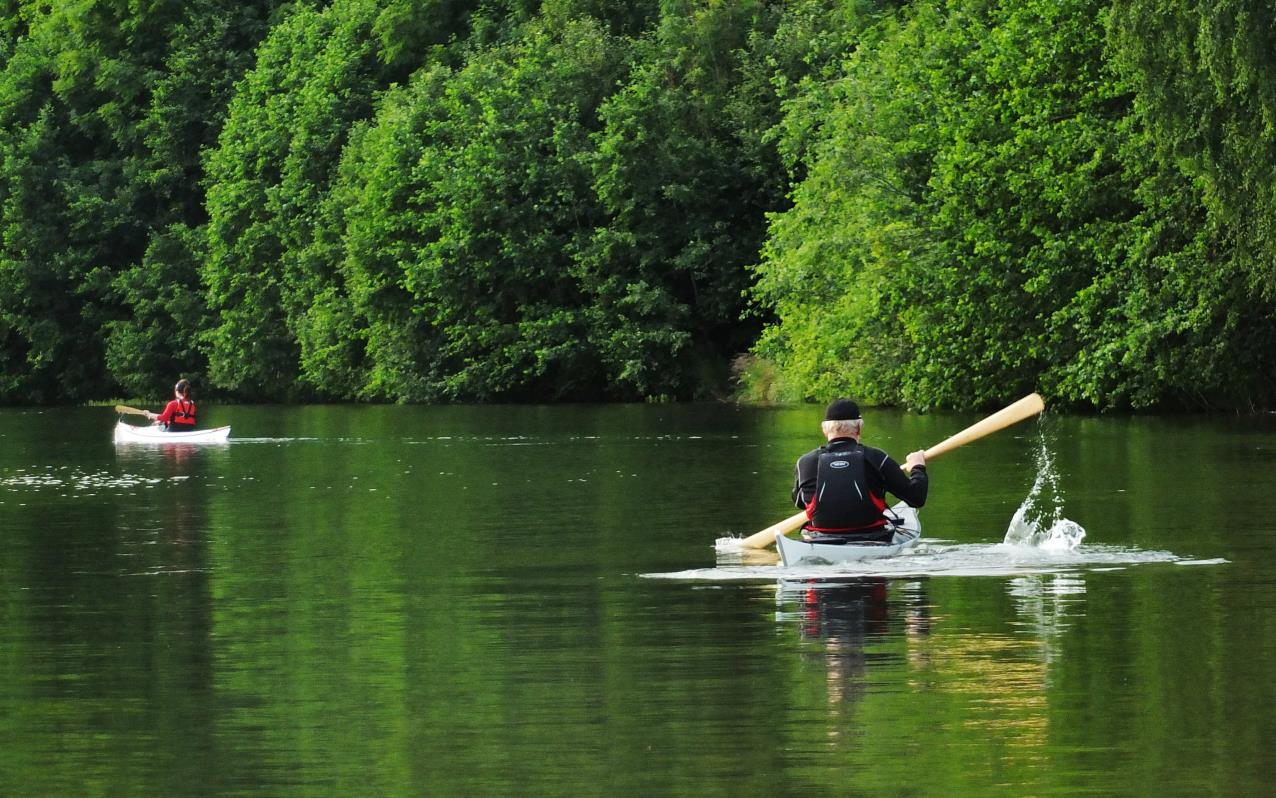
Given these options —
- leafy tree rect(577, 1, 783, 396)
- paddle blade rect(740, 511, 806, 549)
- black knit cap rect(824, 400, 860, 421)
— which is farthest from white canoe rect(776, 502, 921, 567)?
leafy tree rect(577, 1, 783, 396)

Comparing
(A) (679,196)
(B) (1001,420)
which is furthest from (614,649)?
(A) (679,196)

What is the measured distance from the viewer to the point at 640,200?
77125 millimetres

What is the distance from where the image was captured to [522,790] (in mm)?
11367

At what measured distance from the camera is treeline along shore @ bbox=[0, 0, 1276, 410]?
5238cm

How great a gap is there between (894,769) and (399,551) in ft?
42.9

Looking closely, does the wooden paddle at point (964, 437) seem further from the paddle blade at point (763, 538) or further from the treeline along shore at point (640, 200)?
the treeline along shore at point (640, 200)

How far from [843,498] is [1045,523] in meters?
5.36

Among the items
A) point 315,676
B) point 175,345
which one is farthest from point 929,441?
point 175,345

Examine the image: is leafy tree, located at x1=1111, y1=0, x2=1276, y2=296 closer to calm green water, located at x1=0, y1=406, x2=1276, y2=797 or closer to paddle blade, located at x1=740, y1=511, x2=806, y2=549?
calm green water, located at x1=0, y1=406, x2=1276, y2=797

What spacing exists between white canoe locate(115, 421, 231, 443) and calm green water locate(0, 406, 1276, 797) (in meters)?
18.5

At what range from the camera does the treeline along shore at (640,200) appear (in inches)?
2062

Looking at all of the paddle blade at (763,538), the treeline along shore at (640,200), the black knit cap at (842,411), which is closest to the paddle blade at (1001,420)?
the paddle blade at (763,538)

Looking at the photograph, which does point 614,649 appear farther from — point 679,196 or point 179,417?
point 679,196

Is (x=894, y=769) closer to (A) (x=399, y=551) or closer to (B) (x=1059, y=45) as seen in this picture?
(A) (x=399, y=551)
